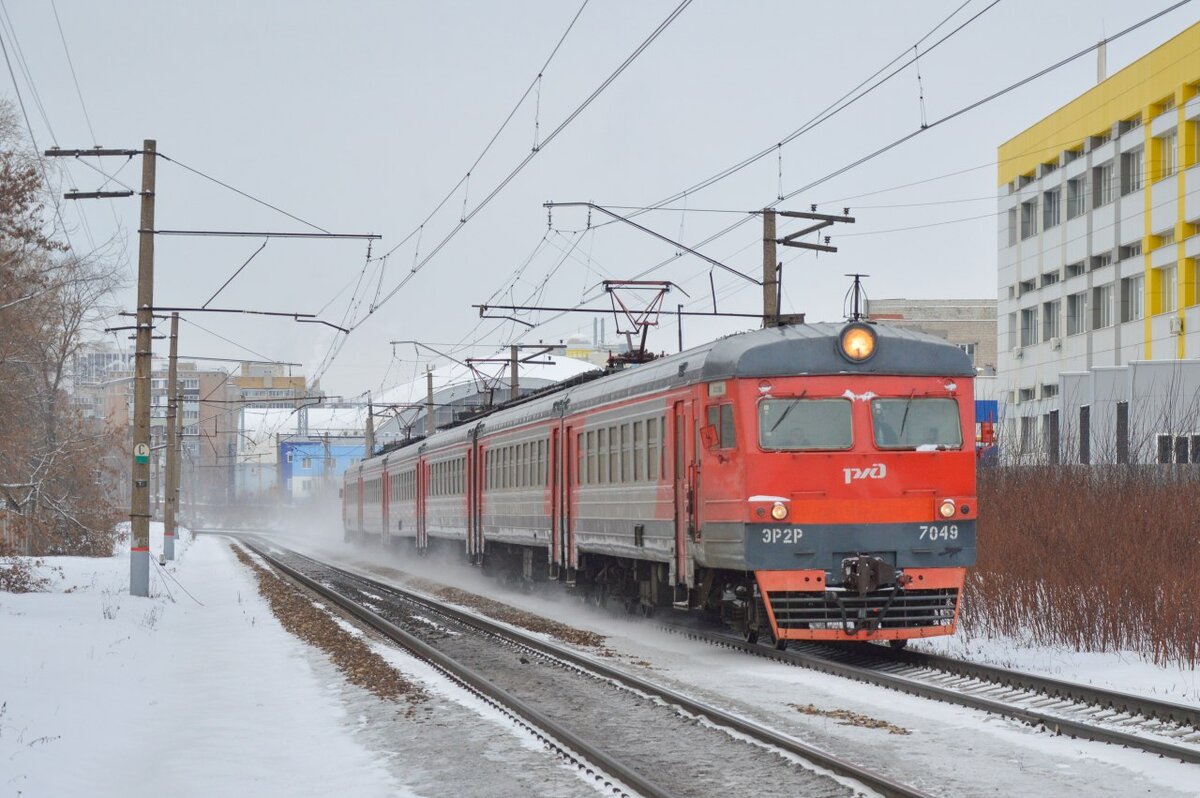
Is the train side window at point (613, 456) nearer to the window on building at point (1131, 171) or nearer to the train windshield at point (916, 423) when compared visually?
the train windshield at point (916, 423)

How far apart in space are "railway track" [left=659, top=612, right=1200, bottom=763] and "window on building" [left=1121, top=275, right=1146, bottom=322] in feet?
130

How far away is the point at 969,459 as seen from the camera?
14.9 meters

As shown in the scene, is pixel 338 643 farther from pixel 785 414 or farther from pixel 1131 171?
pixel 1131 171

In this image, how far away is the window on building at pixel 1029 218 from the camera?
60.2m

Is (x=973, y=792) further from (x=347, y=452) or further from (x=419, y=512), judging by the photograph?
(x=347, y=452)

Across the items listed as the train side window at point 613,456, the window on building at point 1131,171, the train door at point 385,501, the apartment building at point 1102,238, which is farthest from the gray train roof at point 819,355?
the window on building at point 1131,171

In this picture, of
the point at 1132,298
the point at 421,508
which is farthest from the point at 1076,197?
the point at 421,508

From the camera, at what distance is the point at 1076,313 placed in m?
57.0

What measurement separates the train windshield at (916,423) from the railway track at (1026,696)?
201cm

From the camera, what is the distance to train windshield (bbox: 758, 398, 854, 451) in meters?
14.5

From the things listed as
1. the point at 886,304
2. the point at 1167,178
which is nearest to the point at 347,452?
the point at 886,304

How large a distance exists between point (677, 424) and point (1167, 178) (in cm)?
3753

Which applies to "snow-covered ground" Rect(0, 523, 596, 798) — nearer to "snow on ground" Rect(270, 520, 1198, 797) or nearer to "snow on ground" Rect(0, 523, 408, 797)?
"snow on ground" Rect(0, 523, 408, 797)

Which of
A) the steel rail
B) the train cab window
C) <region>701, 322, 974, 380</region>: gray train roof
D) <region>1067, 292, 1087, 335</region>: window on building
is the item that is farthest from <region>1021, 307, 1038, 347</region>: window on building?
the train cab window
